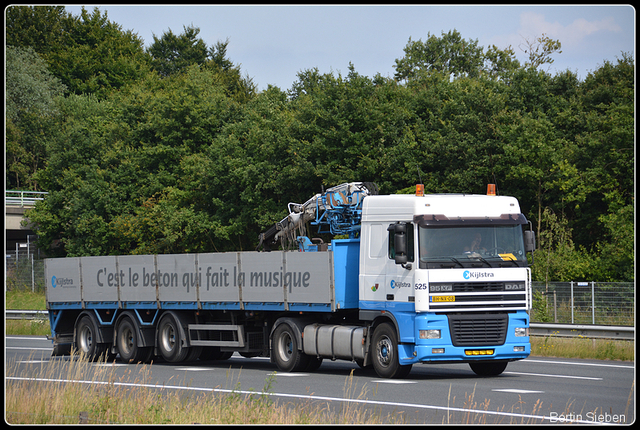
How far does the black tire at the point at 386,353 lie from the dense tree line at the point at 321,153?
15384mm

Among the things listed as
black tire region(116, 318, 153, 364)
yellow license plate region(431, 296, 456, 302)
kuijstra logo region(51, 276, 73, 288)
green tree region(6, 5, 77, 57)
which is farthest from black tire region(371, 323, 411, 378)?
green tree region(6, 5, 77, 57)

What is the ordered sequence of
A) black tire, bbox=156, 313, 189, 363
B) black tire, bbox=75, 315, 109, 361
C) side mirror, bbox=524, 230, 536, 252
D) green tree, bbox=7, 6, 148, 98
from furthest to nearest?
green tree, bbox=7, 6, 148, 98, black tire, bbox=75, 315, 109, 361, black tire, bbox=156, 313, 189, 363, side mirror, bbox=524, 230, 536, 252

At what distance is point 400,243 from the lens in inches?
595

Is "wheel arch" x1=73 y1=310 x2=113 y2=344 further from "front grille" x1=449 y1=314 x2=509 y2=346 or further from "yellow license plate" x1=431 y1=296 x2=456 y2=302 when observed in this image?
"front grille" x1=449 y1=314 x2=509 y2=346

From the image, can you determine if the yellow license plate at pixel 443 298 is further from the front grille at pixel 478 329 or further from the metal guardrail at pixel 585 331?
the metal guardrail at pixel 585 331

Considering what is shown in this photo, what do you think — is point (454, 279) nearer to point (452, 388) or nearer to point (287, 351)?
point (452, 388)

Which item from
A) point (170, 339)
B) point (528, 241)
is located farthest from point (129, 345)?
point (528, 241)

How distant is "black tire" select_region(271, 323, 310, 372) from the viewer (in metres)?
17.7

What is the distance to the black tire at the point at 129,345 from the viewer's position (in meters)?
21.2

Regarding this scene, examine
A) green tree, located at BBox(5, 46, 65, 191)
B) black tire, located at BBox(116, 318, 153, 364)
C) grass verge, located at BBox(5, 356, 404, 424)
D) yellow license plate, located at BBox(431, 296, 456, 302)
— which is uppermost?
green tree, located at BBox(5, 46, 65, 191)

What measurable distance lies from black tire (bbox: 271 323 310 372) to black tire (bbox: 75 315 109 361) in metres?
5.85

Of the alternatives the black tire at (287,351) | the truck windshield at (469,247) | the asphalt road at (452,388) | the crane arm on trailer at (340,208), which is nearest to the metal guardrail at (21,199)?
the asphalt road at (452,388)

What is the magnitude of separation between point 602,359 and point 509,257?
630cm

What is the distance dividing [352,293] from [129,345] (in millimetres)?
7380
